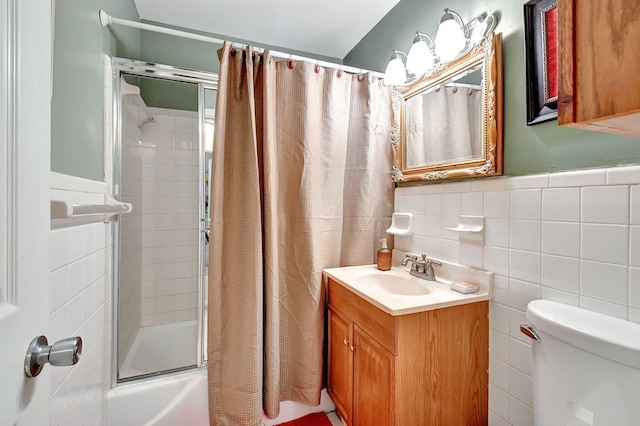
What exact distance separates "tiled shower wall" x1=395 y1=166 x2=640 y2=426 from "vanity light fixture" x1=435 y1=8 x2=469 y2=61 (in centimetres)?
60

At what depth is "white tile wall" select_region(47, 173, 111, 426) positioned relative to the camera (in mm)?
866

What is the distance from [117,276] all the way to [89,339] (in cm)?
40

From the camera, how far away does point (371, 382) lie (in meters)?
1.15

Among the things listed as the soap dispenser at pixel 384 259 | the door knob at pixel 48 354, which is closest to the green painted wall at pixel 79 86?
the door knob at pixel 48 354

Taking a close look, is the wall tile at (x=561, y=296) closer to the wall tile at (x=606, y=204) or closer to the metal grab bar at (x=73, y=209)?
the wall tile at (x=606, y=204)

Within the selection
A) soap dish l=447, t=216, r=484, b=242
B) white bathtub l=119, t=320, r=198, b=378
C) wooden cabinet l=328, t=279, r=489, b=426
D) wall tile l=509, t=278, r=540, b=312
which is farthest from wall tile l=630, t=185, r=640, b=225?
white bathtub l=119, t=320, r=198, b=378

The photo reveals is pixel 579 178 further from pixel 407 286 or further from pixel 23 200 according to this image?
pixel 23 200

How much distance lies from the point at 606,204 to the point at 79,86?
1.85 m

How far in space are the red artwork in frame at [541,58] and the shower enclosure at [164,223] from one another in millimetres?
1483

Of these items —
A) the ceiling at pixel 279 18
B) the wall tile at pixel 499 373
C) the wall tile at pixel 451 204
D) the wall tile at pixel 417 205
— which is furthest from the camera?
the ceiling at pixel 279 18

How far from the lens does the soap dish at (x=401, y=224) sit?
1554 mm

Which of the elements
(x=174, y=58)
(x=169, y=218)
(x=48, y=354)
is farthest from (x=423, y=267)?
(x=174, y=58)

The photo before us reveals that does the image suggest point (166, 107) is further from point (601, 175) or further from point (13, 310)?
point (601, 175)

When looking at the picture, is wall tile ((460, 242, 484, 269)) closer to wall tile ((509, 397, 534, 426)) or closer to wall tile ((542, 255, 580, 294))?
wall tile ((542, 255, 580, 294))
